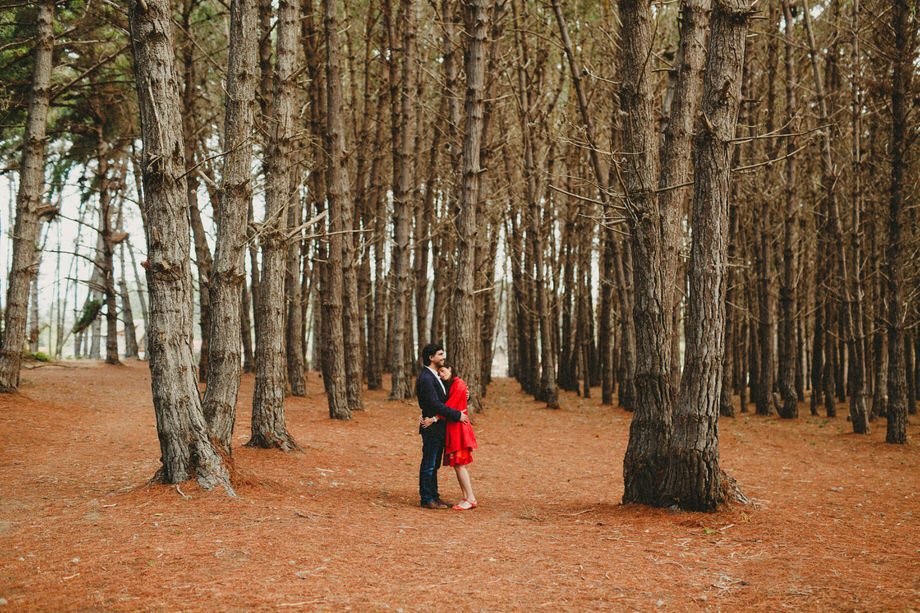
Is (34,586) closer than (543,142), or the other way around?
(34,586)

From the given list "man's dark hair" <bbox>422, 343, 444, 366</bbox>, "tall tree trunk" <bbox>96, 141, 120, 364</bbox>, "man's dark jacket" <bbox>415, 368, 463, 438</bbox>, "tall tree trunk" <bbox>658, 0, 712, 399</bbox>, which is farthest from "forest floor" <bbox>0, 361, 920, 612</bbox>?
"tall tree trunk" <bbox>96, 141, 120, 364</bbox>

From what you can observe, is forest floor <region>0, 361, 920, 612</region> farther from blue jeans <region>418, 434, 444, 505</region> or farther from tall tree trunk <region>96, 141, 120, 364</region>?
tall tree trunk <region>96, 141, 120, 364</region>

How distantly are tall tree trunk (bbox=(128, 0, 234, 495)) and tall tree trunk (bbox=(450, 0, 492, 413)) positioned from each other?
7.75 meters

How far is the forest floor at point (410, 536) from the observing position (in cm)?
381

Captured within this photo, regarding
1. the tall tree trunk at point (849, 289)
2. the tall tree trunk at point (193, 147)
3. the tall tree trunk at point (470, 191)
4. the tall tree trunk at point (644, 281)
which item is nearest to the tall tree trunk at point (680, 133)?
the tall tree trunk at point (644, 281)

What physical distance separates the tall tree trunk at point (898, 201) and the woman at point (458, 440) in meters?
9.74

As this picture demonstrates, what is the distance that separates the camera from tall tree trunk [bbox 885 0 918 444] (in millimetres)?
11781

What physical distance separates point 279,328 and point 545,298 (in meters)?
10.2

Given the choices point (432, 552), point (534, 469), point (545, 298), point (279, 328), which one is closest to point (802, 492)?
point (534, 469)

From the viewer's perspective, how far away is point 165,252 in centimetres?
582

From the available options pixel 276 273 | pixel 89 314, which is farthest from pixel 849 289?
pixel 89 314

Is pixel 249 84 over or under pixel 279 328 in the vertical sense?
over

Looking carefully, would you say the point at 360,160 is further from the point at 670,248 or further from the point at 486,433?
the point at 670,248

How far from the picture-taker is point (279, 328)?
8.95 meters
